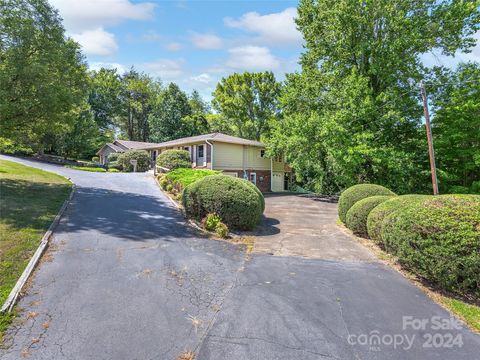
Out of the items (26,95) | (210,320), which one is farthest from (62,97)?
(210,320)

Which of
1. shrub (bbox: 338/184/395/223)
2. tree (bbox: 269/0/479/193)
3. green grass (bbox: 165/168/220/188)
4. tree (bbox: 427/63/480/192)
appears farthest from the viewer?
tree (bbox: 269/0/479/193)

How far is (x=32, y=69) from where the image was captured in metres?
11.5

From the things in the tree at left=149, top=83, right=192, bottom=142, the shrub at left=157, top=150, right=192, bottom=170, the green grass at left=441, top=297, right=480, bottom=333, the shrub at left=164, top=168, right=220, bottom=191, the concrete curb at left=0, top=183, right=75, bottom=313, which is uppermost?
the tree at left=149, top=83, right=192, bottom=142

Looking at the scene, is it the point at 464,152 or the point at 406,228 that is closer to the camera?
the point at 406,228

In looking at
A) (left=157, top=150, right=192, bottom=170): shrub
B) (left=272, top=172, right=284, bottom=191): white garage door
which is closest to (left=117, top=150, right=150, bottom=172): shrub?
(left=157, top=150, right=192, bottom=170): shrub

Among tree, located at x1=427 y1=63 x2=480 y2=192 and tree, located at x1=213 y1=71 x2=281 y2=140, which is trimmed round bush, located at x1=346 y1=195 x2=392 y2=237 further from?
tree, located at x1=213 y1=71 x2=281 y2=140

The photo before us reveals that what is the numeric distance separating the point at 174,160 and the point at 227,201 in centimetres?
1248

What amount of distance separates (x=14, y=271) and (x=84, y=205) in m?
6.45

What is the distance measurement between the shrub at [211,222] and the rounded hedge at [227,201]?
11.4 inches

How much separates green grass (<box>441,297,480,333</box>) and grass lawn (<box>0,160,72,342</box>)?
737 centimetres

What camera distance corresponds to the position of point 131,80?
55.4 meters

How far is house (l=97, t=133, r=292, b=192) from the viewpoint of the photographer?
24.1 metres

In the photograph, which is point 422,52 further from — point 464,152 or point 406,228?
point 406,228

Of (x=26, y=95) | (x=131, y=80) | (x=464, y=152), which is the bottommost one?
(x=464, y=152)
